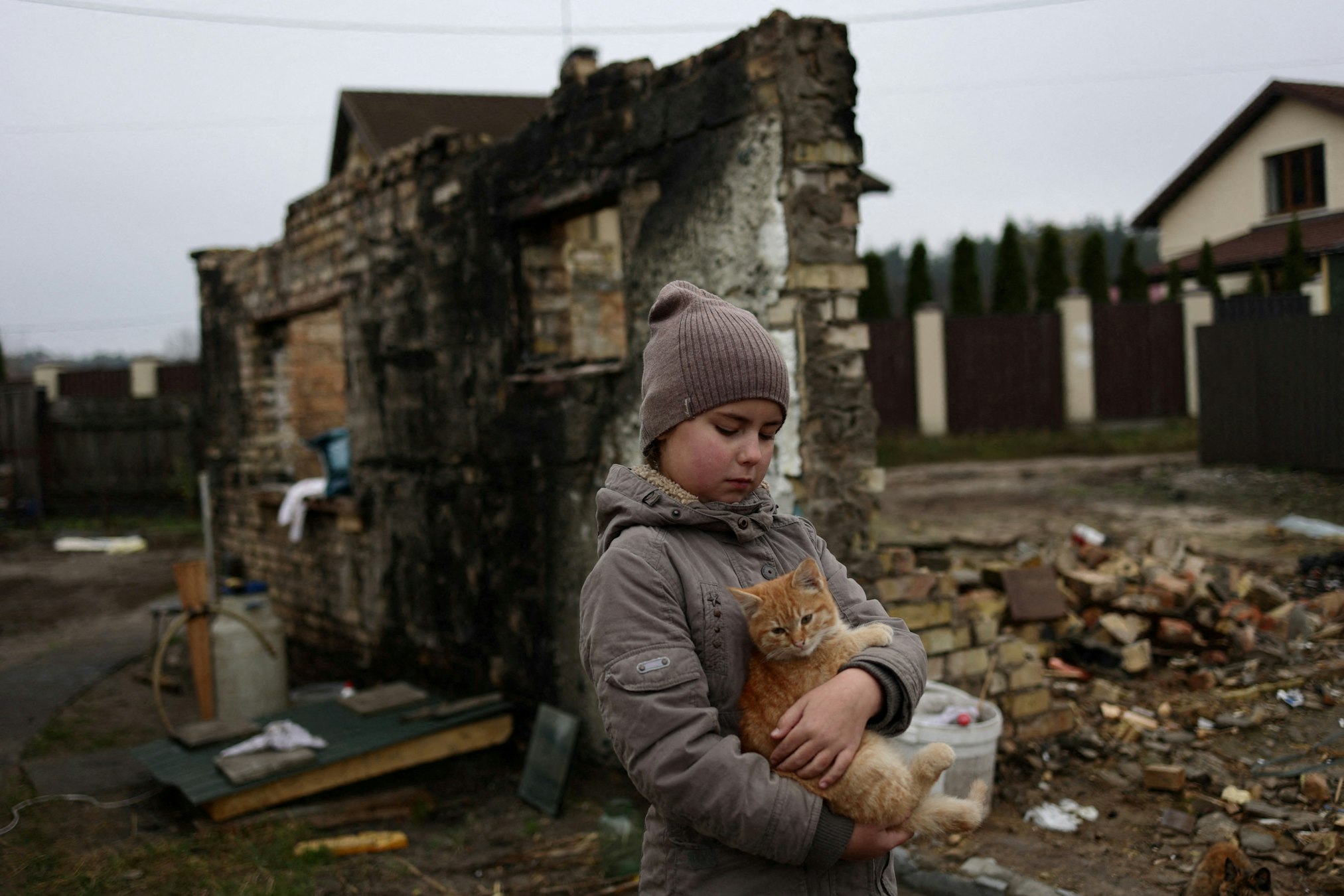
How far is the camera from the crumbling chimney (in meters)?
4.66

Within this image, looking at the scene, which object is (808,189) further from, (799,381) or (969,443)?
(969,443)

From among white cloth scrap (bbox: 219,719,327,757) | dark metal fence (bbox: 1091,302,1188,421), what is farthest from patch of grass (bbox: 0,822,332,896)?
dark metal fence (bbox: 1091,302,1188,421)

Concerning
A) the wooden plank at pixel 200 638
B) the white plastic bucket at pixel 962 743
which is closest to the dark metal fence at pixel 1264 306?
the white plastic bucket at pixel 962 743

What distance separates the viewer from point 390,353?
249 inches

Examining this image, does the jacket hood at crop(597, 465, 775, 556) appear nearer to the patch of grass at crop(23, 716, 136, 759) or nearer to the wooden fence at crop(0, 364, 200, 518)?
the patch of grass at crop(23, 716, 136, 759)

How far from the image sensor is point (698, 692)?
1404mm

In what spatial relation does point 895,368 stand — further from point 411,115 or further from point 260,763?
point 260,763

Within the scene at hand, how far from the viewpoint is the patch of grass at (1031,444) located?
51.9ft

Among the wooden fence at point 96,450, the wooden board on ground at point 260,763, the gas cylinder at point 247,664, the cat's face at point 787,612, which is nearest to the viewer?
the cat's face at point 787,612

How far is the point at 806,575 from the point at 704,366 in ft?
1.21

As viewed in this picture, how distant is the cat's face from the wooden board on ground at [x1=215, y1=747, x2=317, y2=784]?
3855 mm

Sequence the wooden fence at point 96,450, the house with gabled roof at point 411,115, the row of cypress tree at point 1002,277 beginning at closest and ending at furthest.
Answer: the wooden fence at point 96,450 < the house with gabled roof at point 411,115 < the row of cypress tree at point 1002,277

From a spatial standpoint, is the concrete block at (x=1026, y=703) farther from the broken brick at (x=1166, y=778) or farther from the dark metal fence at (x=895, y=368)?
the dark metal fence at (x=895, y=368)

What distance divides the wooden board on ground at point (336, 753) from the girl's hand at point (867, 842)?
12.8 feet
